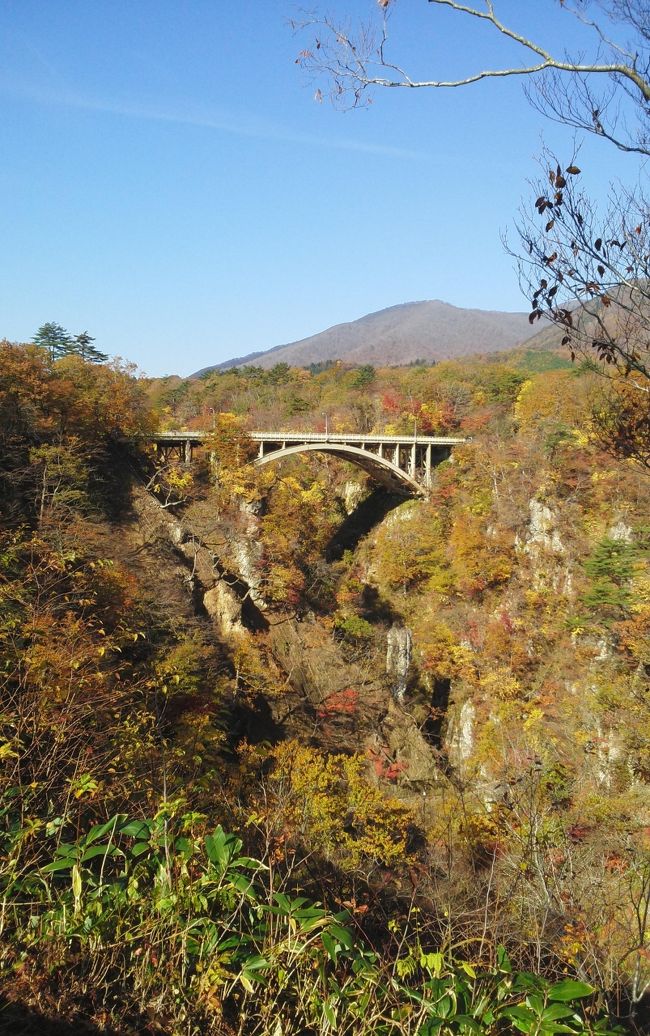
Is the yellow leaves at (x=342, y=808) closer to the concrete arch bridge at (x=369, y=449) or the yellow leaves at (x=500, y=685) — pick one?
the yellow leaves at (x=500, y=685)

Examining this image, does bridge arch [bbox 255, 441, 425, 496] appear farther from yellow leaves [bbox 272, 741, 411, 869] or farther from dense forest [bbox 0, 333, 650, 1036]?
yellow leaves [bbox 272, 741, 411, 869]

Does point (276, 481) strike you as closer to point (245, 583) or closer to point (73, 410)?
point (245, 583)

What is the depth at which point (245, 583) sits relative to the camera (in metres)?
21.5

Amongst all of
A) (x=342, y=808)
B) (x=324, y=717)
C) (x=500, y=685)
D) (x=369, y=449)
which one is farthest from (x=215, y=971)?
(x=369, y=449)

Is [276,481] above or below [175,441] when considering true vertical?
below

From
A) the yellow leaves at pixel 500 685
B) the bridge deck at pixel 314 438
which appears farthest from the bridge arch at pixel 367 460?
the yellow leaves at pixel 500 685

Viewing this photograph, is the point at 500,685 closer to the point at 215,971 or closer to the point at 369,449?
the point at 369,449

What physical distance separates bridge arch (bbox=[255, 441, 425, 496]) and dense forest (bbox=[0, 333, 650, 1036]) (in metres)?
0.90

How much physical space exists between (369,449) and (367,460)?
7.68ft

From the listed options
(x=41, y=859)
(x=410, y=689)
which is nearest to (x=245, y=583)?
(x=410, y=689)

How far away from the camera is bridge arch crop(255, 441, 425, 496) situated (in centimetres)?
2538

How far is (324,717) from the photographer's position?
17.5 m

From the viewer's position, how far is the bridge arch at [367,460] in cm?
2538

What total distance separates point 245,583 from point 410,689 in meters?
7.63
